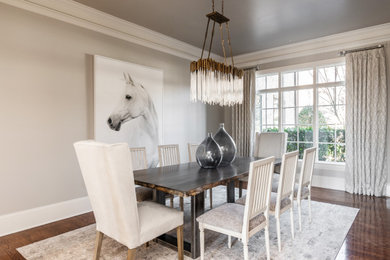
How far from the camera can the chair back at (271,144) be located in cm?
396

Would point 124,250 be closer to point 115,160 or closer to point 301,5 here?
point 115,160

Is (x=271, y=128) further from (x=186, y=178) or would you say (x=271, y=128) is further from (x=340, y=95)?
(x=186, y=178)

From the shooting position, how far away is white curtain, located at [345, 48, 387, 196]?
4035 millimetres

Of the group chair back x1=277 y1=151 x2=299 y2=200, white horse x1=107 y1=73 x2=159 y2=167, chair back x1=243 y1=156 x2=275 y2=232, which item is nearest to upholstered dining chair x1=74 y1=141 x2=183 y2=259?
chair back x1=243 y1=156 x2=275 y2=232

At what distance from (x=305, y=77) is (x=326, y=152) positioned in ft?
5.09

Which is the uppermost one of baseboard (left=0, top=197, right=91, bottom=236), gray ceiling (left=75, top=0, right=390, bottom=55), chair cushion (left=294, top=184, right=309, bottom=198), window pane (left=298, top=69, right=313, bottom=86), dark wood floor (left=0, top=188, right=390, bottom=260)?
gray ceiling (left=75, top=0, right=390, bottom=55)

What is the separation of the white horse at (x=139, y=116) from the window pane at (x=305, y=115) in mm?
2952

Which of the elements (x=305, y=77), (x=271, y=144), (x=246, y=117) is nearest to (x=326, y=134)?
(x=305, y=77)

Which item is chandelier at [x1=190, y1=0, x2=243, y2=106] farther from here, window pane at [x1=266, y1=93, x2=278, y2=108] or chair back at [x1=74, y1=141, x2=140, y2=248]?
window pane at [x1=266, y1=93, x2=278, y2=108]

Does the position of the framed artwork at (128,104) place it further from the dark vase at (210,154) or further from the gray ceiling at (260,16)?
the dark vase at (210,154)

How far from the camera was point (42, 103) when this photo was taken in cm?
300

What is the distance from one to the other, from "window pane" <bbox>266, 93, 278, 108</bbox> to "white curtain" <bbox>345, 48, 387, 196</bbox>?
1404 mm

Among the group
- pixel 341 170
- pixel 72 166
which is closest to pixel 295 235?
pixel 341 170

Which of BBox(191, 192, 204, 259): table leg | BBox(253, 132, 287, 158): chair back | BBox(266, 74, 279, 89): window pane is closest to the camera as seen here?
BBox(191, 192, 204, 259): table leg
